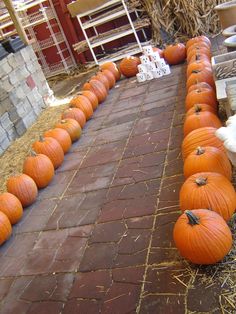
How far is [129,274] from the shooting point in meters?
2.37

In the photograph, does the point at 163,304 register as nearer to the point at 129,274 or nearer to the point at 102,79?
the point at 129,274

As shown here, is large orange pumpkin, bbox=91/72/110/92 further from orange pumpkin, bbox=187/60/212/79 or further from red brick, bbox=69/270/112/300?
red brick, bbox=69/270/112/300

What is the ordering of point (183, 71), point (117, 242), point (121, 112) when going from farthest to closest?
point (183, 71), point (121, 112), point (117, 242)

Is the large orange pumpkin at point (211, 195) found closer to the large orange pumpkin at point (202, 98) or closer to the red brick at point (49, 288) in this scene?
the red brick at point (49, 288)

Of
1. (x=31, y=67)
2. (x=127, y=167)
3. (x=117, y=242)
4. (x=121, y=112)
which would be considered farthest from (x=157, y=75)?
(x=117, y=242)

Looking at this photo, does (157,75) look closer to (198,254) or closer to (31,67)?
(31,67)

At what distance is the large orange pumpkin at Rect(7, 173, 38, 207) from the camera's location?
12.0 feet

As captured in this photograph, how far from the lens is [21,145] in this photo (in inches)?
218

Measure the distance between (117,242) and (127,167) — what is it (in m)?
1.15

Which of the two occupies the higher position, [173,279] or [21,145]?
[21,145]

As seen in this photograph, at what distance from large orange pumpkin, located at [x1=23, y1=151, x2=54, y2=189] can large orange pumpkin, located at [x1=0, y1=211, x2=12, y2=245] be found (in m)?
0.72

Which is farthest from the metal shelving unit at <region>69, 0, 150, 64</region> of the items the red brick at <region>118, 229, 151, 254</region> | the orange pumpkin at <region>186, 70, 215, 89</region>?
the red brick at <region>118, 229, 151, 254</region>

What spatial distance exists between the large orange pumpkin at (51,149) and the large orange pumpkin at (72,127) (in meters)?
0.43

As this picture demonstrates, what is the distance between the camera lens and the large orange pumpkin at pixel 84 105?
17.5 feet
